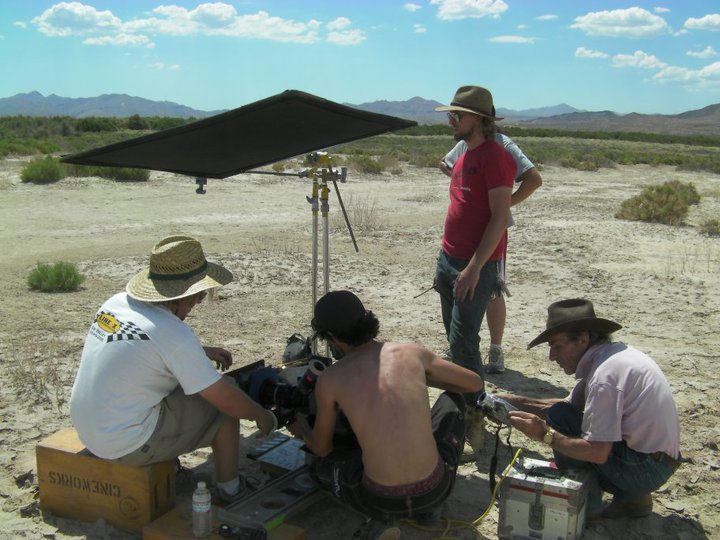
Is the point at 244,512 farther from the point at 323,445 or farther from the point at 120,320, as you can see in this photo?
the point at 120,320

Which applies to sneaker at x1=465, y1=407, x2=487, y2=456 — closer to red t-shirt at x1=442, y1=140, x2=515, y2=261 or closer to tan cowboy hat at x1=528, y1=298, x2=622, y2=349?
tan cowboy hat at x1=528, y1=298, x2=622, y2=349

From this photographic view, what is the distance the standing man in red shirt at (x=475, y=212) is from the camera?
13.5 feet

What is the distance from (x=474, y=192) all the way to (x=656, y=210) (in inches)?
374

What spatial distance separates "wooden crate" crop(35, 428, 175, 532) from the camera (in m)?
3.27

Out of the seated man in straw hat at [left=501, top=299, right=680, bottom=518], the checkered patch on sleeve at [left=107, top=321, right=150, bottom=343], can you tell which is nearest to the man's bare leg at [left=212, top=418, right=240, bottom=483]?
the checkered patch on sleeve at [left=107, top=321, right=150, bottom=343]

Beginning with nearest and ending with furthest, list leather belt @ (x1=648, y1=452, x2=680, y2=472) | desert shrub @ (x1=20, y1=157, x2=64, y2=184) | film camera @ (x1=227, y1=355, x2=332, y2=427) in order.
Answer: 1. leather belt @ (x1=648, y1=452, x2=680, y2=472)
2. film camera @ (x1=227, y1=355, x2=332, y2=427)
3. desert shrub @ (x1=20, y1=157, x2=64, y2=184)

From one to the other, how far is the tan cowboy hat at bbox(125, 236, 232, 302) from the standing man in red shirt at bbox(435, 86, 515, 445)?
1456 mm

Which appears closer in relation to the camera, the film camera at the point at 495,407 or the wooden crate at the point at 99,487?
the wooden crate at the point at 99,487

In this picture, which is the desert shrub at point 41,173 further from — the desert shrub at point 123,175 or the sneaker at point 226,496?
the sneaker at point 226,496

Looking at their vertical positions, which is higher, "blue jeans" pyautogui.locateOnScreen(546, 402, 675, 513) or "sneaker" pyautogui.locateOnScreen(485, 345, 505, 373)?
"blue jeans" pyautogui.locateOnScreen(546, 402, 675, 513)

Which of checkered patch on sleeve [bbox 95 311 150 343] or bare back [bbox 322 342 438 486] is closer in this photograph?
bare back [bbox 322 342 438 486]

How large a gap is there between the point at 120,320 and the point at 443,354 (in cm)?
339

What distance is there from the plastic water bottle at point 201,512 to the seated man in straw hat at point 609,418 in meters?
1.34

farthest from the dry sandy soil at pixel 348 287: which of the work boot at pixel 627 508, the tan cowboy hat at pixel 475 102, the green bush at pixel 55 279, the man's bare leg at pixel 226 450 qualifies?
the tan cowboy hat at pixel 475 102
